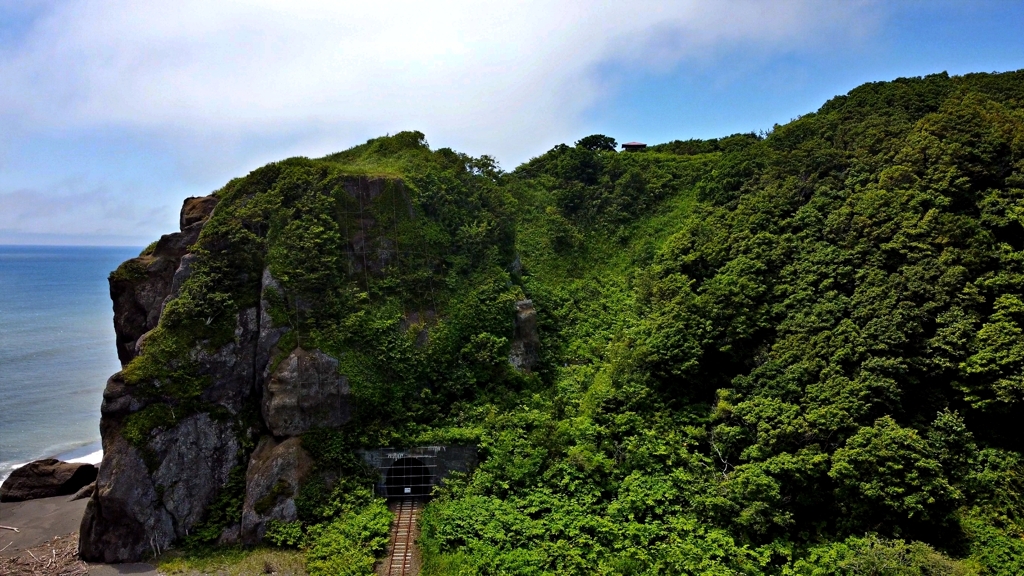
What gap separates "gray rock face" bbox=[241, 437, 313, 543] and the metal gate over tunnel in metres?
2.48

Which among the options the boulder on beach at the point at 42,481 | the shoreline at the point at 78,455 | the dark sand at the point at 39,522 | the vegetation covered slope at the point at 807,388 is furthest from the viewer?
the shoreline at the point at 78,455

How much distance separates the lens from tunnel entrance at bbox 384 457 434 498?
Result: 957 inches

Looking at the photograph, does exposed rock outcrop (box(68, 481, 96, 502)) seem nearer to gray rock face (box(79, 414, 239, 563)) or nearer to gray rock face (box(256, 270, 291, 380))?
gray rock face (box(79, 414, 239, 563))

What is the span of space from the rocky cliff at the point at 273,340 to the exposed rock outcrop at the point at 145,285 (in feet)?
0.21

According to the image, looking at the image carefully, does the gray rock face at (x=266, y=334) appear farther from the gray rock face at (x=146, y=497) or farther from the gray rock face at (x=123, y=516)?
the gray rock face at (x=123, y=516)

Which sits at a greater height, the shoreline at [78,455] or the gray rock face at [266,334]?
the gray rock face at [266,334]

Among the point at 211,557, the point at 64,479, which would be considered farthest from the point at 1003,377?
the point at 64,479

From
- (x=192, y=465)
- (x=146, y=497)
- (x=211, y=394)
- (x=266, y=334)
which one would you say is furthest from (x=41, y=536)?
(x=266, y=334)

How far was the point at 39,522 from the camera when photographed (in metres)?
26.5

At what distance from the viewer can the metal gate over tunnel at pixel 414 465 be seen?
2428 centimetres

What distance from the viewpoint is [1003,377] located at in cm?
1967

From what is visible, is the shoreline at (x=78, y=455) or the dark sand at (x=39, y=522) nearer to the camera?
the dark sand at (x=39, y=522)

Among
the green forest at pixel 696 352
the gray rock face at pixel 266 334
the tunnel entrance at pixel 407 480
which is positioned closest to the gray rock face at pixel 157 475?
the green forest at pixel 696 352

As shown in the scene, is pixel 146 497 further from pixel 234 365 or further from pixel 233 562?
pixel 234 365
